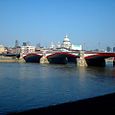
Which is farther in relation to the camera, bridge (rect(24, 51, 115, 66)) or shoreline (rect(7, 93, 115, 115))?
bridge (rect(24, 51, 115, 66))

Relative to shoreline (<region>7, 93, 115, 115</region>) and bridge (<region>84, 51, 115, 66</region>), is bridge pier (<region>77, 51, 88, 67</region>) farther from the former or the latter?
shoreline (<region>7, 93, 115, 115</region>)

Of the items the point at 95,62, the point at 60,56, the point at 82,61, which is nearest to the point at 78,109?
the point at 82,61

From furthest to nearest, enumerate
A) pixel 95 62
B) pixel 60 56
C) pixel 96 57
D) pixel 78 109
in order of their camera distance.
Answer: pixel 60 56, pixel 95 62, pixel 96 57, pixel 78 109

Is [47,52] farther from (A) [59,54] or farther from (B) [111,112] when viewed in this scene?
(B) [111,112]

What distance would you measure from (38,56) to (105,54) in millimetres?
32049

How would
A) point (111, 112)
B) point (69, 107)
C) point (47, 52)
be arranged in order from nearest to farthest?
1. point (111, 112)
2. point (69, 107)
3. point (47, 52)

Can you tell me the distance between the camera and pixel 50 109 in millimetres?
13109

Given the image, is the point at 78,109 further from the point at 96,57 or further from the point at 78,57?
the point at 78,57

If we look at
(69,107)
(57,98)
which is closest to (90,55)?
(57,98)

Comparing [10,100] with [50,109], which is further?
[10,100]

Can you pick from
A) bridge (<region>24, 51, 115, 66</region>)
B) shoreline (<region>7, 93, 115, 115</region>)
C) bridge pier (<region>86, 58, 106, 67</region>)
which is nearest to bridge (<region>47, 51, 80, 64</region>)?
bridge (<region>24, 51, 115, 66</region>)

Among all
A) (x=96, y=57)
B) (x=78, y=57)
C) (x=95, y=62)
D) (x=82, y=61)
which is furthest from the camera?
(x=95, y=62)

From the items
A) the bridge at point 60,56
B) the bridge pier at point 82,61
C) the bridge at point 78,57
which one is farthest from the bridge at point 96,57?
the bridge at point 60,56

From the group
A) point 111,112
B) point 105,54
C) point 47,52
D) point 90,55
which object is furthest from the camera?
point 47,52
